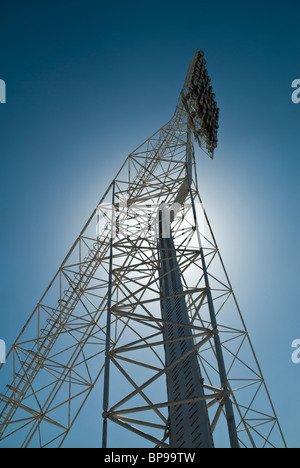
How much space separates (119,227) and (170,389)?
8.29 m

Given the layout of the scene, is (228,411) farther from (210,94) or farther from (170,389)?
(210,94)

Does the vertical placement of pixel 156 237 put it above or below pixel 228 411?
above

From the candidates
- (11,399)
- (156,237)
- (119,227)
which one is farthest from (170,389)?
(11,399)

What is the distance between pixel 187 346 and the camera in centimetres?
941

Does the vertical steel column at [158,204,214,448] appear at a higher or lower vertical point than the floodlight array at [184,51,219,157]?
lower

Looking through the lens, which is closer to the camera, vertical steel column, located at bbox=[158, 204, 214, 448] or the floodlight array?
vertical steel column, located at bbox=[158, 204, 214, 448]

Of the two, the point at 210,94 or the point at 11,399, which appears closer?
the point at 11,399

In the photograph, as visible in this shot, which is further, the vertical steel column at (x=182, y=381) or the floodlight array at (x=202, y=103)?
the floodlight array at (x=202, y=103)

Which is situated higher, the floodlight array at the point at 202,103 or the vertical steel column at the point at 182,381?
the floodlight array at the point at 202,103

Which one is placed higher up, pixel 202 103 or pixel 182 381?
pixel 202 103

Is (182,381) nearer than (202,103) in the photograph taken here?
Yes
